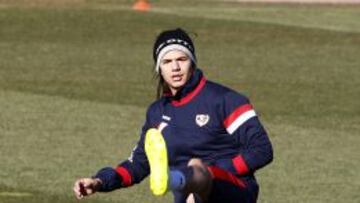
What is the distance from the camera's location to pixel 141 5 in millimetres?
34469

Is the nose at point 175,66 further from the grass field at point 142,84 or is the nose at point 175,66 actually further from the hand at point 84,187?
the grass field at point 142,84

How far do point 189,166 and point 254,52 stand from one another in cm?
1795

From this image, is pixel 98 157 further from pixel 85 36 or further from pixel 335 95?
pixel 85 36

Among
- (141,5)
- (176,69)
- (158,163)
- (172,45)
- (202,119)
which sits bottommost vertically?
(158,163)

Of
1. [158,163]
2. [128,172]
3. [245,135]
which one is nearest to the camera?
[158,163]

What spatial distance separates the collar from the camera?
830 cm

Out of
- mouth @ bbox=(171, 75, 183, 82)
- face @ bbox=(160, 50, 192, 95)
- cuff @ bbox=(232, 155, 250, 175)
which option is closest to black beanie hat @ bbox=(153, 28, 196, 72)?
face @ bbox=(160, 50, 192, 95)

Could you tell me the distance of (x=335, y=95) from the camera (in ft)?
64.8

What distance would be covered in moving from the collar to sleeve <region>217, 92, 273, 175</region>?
195 millimetres

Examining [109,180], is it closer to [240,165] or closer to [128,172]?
[128,172]

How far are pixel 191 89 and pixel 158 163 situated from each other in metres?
0.96

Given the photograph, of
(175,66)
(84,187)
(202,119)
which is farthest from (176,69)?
(84,187)

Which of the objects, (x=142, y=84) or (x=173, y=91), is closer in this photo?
(x=173, y=91)

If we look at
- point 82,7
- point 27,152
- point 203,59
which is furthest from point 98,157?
point 82,7
